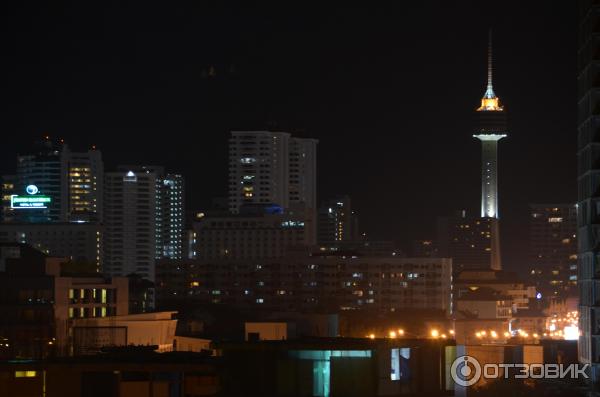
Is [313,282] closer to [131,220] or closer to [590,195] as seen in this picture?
[131,220]

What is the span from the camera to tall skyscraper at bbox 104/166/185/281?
184 meters

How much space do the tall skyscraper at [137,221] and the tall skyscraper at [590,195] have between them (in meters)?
140

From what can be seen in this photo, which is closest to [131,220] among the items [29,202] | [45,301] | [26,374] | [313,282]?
[29,202]

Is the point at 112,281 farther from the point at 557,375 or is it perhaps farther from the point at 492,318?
the point at 492,318

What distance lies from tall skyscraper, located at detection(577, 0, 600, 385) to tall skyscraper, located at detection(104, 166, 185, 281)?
13955 centimetres

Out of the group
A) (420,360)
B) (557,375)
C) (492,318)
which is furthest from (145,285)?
(420,360)

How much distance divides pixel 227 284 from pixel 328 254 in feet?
30.1

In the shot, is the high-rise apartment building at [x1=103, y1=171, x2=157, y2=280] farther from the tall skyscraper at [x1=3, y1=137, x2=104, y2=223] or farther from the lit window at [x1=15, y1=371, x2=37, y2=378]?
the lit window at [x1=15, y1=371, x2=37, y2=378]

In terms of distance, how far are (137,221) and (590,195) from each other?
151007 millimetres

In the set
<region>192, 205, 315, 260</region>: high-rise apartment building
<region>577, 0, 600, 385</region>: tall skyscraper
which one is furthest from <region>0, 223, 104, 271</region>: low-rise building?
<region>577, 0, 600, 385</region>: tall skyscraper

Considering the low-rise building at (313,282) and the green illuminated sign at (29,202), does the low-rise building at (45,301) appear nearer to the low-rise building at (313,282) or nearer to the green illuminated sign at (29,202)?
the low-rise building at (313,282)

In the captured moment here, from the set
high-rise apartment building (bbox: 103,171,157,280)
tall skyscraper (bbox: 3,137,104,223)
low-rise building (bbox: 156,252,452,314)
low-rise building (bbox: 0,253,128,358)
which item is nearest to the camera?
low-rise building (bbox: 0,253,128,358)

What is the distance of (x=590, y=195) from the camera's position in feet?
136

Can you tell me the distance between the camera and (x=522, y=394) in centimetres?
4591
